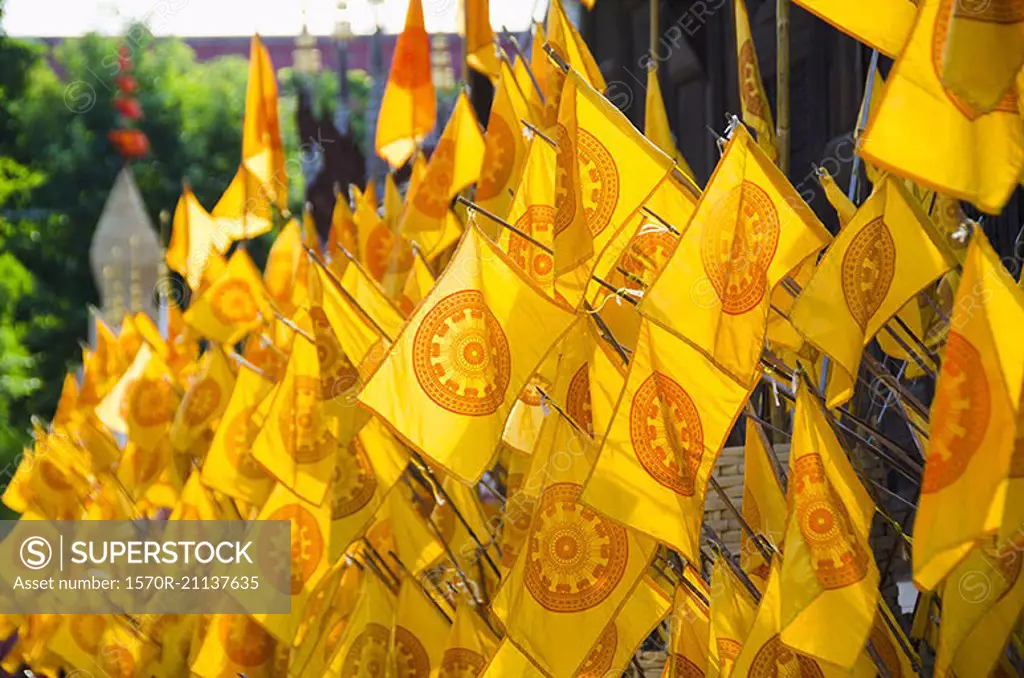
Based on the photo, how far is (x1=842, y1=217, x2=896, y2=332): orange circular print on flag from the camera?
24.1 feet

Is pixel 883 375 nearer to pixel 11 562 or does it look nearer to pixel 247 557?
pixel 247 557

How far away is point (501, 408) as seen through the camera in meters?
8.05

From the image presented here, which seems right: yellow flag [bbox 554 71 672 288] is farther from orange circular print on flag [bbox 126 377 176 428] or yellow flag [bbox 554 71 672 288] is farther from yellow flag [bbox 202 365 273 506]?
orange circular print on flag [bbox 126 377 176 428]

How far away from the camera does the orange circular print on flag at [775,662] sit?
768 cm

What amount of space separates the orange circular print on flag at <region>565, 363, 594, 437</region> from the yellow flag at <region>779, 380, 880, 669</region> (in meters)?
1.35

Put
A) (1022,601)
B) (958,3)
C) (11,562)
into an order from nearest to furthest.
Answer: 1. (958,3)
2. (1022,601)
3. (11,562)

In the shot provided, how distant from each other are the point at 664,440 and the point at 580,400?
109 cm

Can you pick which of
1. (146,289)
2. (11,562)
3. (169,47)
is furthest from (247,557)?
(169,47)

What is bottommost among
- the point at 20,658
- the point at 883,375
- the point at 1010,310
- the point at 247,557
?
the point at 20,658

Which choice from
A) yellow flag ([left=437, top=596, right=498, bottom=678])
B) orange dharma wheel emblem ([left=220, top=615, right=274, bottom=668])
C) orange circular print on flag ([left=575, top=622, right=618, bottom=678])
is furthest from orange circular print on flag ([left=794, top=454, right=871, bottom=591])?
orange dharma wheel emblem ([left=220, top=615, right=274, bottom=668])

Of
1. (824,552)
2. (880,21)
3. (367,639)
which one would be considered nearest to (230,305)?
(367,639)

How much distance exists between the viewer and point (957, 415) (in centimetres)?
639

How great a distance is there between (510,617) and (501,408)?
0.99 metres

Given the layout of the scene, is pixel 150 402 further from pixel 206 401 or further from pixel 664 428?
pixel 664 428
